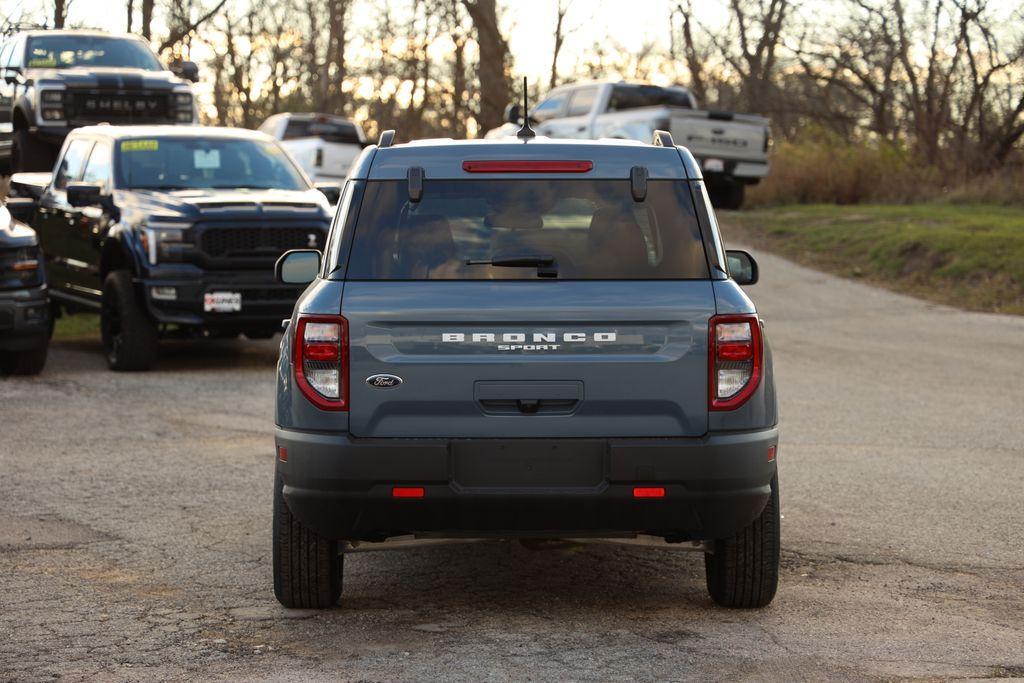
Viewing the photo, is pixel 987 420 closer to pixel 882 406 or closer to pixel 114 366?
pixel 882 406

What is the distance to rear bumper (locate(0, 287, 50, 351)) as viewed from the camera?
13113mm

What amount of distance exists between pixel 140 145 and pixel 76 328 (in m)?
4.03

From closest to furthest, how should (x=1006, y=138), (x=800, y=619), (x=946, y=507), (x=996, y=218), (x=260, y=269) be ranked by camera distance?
(x=800, y=619), (x=946, y=507), (x=260, y=269), (x=996, y=218), (x=1006, y=138)

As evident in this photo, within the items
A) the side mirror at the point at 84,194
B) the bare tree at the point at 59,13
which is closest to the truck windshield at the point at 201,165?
the side mirror at the point at 84,194

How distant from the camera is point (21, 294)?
43.3 feet

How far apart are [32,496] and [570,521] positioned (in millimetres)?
3976

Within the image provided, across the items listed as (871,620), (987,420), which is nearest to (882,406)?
(987,420)

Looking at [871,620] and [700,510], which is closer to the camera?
[700,510]

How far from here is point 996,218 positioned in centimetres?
2497

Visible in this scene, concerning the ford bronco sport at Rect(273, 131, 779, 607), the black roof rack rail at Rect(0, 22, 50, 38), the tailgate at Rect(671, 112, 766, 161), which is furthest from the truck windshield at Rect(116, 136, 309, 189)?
the black roof rack rail at Rect(0, 22, 50, 38)

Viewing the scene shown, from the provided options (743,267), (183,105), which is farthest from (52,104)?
(743,267)

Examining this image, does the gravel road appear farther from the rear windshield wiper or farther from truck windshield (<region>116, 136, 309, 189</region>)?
truck windshield (<region>116, 136, 309, 189</region>)

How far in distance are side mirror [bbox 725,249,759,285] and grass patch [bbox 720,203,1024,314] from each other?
512 inches

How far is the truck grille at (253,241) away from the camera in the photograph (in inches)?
543
